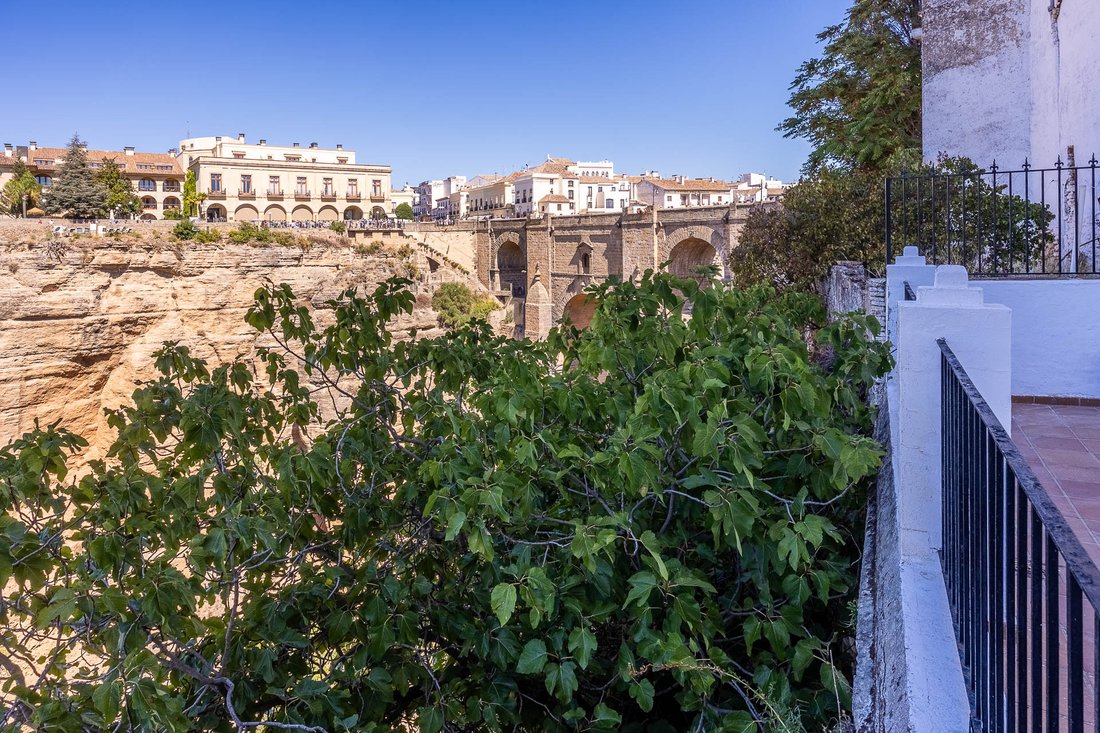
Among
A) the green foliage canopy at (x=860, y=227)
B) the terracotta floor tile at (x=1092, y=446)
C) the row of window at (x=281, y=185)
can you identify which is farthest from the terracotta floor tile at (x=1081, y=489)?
the row of window at (x=281, y=185)

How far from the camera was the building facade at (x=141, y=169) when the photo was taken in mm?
54594

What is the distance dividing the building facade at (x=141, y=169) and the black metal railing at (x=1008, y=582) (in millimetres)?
59937

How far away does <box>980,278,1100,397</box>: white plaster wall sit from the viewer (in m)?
5.20

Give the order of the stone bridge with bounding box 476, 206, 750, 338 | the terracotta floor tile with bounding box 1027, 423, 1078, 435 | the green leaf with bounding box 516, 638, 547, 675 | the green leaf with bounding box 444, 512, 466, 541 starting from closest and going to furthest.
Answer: the green leaf with bounding box 444, 512, 466, 541, the green leaf with bounding box 516, 638, 547, 675, the terracotta floor tile with bounding box 1027, 423, 1078, 435, the stone bridge with bounding box 476, 206, 750, 338

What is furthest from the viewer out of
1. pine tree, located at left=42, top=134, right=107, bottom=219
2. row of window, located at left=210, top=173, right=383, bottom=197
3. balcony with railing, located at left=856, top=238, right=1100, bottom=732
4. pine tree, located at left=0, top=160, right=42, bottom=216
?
row of window, located at left=210, top=173, right=383, bottom=197

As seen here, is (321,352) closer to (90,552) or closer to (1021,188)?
(90,552)

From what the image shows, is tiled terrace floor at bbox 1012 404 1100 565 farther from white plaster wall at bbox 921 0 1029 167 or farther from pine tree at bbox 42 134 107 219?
pine tree at bbox 42 134 107 219

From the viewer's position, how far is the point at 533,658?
3041 millimetres

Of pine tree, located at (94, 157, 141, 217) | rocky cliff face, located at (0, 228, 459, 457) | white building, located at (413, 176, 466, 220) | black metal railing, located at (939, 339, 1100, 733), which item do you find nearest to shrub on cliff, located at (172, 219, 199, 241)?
rocky cliff face, located at (0, 228, 459, 457)

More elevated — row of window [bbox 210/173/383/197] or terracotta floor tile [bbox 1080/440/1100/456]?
row of window [bbox 210/173/383/197]

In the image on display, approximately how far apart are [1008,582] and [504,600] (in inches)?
62.1

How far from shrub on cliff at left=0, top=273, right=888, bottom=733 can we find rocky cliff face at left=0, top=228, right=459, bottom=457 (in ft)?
33.5

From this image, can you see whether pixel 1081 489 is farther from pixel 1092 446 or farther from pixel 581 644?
pixel 581 644

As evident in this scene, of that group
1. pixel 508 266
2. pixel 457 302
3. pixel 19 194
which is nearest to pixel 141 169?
pixel 19 194
